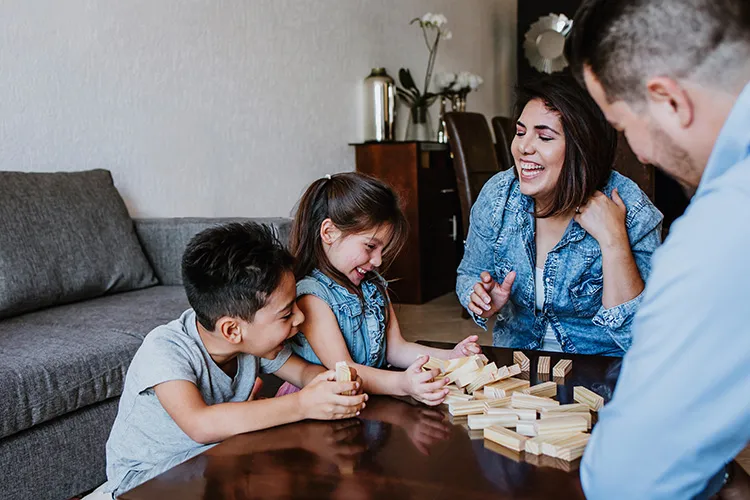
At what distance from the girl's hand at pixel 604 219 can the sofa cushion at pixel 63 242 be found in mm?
1632

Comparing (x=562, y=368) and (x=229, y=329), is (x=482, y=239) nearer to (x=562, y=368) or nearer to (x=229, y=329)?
(x=562, y=368)

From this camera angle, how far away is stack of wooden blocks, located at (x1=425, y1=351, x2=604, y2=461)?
102 cm

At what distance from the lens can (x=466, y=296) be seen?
6.14 feet

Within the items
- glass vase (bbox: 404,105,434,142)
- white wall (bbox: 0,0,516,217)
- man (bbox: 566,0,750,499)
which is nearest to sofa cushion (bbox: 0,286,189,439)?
white wall (bbox: 0,0,516,217)

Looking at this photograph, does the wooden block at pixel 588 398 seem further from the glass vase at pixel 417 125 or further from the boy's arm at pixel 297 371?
the glass vase at pixel 417 125

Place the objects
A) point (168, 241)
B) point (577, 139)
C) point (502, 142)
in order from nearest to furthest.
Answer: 1. point (577, 139)
2. point (168, 241)
3. point (502, 142)

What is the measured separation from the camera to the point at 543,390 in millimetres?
1257

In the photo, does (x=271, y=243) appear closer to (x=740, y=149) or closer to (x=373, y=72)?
(x=740, y=149)

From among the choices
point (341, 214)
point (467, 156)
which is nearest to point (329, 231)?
point (341, 214)

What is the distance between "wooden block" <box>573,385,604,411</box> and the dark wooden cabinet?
3318 millimetres

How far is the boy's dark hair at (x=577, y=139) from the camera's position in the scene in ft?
5.58

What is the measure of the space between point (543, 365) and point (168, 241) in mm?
1859

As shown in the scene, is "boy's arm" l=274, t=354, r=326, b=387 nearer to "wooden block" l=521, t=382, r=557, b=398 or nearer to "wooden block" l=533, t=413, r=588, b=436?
"wooden block" l=521, t=382, r=557, b=398

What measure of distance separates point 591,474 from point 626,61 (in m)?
0.37
